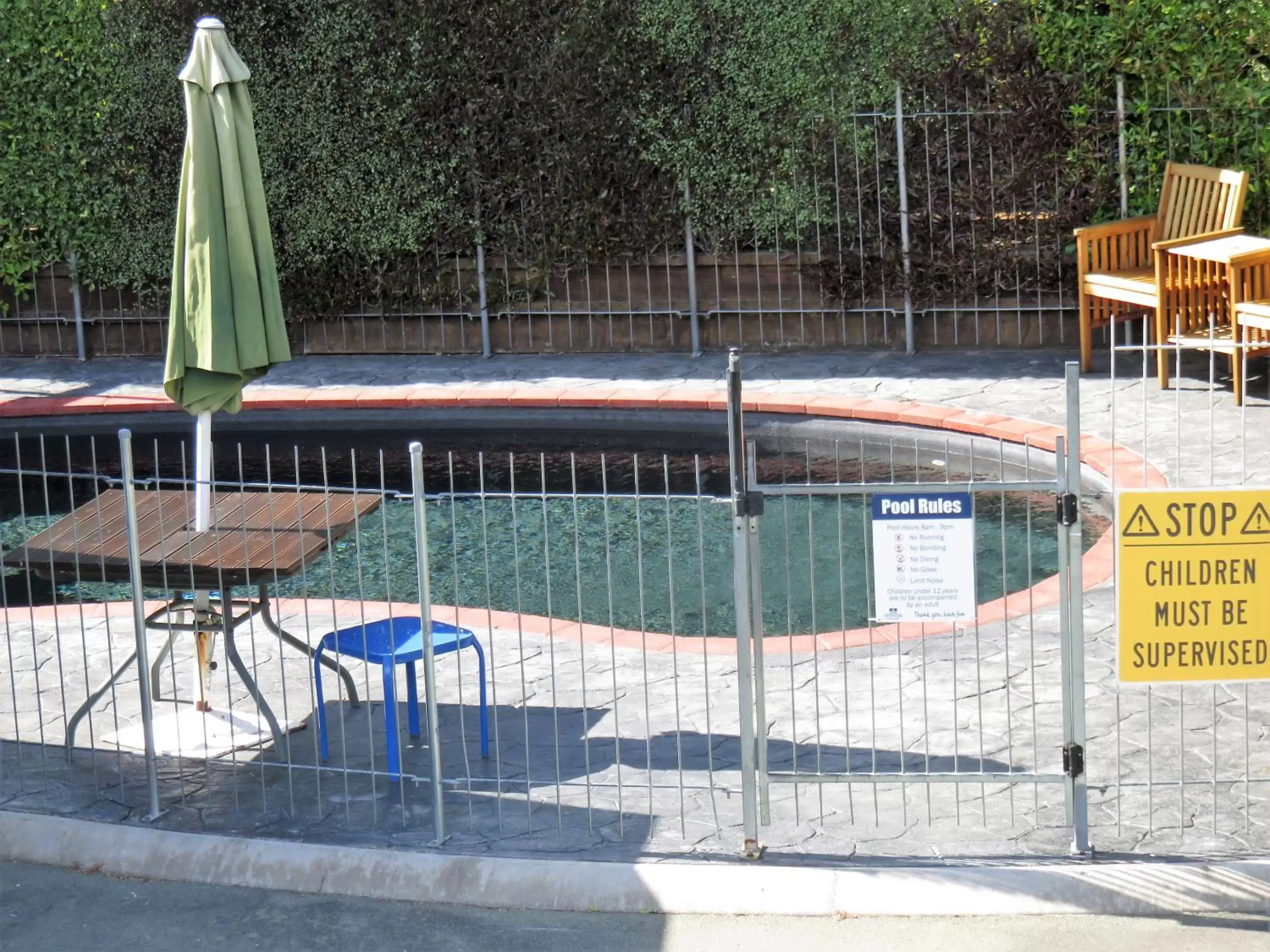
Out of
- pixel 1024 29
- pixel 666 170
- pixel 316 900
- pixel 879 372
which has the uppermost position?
pixel 1024 29

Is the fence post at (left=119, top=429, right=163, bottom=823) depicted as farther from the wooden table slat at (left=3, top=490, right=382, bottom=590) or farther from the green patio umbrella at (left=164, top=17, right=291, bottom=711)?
the green patio umbrella at (left=164, top=17, right=291, bottom=711)

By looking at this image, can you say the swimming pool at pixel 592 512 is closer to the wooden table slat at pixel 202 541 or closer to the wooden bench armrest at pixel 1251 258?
the wooden table slat at pixel 202 541

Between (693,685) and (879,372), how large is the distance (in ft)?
19.8

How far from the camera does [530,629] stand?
7.89 metres

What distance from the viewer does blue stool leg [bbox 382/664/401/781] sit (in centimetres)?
609

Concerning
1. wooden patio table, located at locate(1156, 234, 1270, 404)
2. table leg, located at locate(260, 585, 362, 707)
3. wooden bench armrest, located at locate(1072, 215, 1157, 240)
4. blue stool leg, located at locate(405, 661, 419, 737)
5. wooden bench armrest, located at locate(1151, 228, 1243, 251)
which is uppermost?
wooden bench armrest, located at locate(1072, 215, 1157, 240)

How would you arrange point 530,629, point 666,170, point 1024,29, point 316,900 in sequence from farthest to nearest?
point 666,170 → point 1024,29 → point 530,629 → point 316,900

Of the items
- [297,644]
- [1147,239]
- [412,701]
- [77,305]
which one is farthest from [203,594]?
[77,305]

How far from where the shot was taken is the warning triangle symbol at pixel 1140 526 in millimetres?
5137

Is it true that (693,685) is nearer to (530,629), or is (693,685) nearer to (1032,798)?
(530,629)

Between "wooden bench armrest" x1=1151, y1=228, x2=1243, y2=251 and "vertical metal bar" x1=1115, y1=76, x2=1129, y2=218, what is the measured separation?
86 cm

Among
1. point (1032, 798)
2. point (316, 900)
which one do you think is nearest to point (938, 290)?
point (1032, 798)

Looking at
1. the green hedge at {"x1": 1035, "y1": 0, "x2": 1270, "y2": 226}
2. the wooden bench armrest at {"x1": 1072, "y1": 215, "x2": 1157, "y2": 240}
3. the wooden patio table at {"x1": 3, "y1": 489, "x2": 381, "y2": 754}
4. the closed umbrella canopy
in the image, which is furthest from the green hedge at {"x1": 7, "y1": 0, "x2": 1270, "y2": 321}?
the wooden patio table at {"x1": 3, "y1": 489, "x2": 381, "y2": 754}

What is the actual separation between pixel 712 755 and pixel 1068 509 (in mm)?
1761
